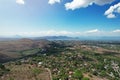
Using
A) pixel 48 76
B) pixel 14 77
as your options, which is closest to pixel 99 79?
pixel 48 76

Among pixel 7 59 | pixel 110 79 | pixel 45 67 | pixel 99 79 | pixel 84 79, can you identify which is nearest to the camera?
pixel 84 79

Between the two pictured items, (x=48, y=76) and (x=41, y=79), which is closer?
(x=41, y=79)

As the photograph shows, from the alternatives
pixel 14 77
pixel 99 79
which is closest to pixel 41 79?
pixel 14 77

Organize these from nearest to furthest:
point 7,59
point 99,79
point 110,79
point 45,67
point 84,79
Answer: point 84,79
point 99,79
point 110,79
point 45,67
point 7,59

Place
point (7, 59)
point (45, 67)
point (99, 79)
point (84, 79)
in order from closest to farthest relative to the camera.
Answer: point (84, 79), point (99, 79), point (45, 67), point (7, 59)

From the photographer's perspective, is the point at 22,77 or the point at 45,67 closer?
the point at 22,77

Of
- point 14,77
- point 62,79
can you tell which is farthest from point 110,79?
point 14,77

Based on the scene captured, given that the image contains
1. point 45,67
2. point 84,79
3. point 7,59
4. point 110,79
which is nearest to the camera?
point 84,79

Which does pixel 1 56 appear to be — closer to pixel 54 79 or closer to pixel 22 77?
pixel 22 77

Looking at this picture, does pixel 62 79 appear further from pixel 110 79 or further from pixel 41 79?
pixel 110 79
